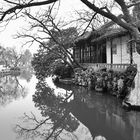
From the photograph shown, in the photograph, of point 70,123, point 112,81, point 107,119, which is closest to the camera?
point 70,123

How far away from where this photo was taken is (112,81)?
43.3 feet

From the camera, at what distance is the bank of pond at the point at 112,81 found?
34.0ft

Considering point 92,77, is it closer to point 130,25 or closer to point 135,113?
point 135,113

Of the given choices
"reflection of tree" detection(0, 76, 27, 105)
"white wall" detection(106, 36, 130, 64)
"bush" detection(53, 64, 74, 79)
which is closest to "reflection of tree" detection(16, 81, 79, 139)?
"reflection of tree" detection(0, 76, 27, 105)

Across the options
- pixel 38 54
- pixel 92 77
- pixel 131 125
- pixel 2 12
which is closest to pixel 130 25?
pixel 131 125

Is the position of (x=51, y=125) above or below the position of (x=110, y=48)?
below

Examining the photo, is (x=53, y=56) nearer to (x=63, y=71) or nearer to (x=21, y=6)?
(x=63, y=71)

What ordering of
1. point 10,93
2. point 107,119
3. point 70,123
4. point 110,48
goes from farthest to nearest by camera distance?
point 110,48 → point 10,93 → point 107,119 → point 70,123

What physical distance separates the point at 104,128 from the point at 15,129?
3141 mm

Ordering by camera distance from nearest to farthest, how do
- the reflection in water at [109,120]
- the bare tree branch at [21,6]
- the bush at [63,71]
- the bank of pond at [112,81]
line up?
the reflection in water at [109,120] < the bare tree branch at [21,6] < the bank of pond at [112,81] < the bush at [63,71]

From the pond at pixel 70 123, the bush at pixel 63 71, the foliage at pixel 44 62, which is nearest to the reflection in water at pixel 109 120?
the pond at pixel 70 123

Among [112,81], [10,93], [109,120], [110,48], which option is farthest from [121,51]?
[10,93]

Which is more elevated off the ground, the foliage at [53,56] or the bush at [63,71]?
the foliage at [53,56]

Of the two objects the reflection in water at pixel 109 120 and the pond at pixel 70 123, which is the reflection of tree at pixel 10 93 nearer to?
the pond at pixel 70 123
